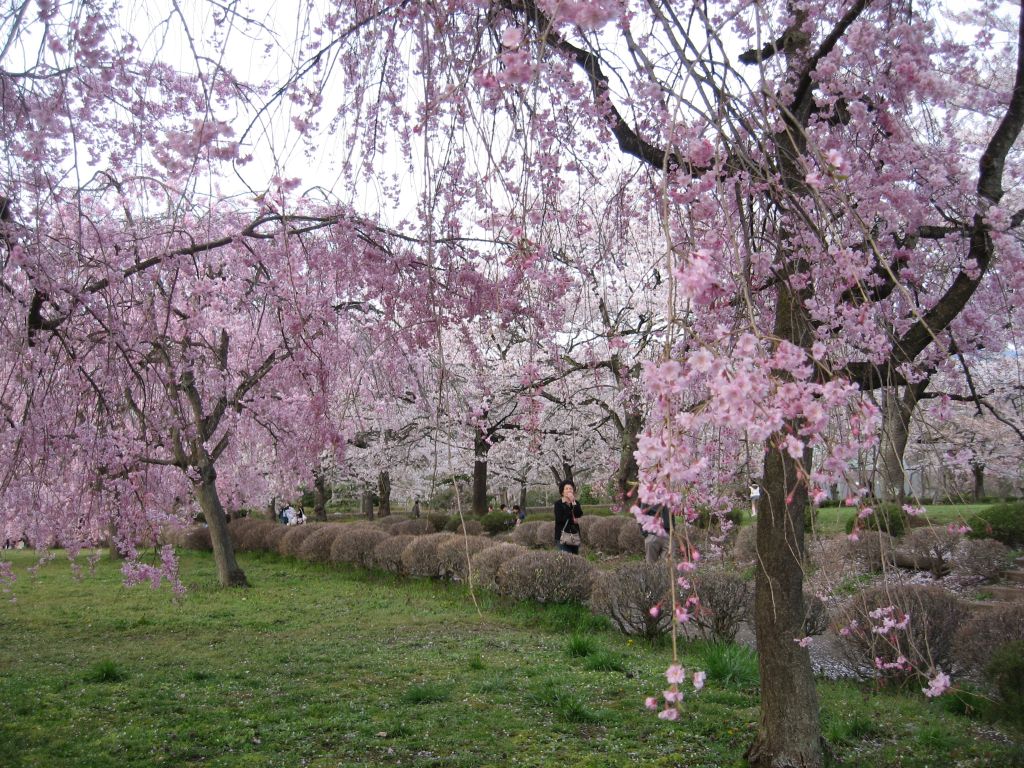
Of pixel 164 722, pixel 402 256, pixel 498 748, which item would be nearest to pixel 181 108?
pixel 402 256

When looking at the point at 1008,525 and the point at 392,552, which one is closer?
the point at 1008,525

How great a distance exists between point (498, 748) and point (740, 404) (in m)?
3.66

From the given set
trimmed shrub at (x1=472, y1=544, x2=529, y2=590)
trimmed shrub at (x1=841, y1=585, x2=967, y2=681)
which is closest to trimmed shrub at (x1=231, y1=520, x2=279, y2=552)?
trimmed shrub at (x1=472, y1=544, x2=529, y2=590)

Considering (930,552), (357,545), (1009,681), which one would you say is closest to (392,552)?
(357,545)

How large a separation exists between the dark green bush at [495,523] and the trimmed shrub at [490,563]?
30.4ft

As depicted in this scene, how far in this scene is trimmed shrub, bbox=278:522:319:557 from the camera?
15.0 m

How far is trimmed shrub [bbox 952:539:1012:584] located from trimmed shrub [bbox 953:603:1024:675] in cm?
554

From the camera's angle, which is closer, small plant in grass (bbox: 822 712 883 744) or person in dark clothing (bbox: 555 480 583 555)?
small plant in grass (bbox: 822 712 883 744)

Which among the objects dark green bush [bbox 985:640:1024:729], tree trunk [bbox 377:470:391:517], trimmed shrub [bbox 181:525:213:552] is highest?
tree trunk [bbox 377:470:391:517]

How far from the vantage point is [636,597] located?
23.2ft

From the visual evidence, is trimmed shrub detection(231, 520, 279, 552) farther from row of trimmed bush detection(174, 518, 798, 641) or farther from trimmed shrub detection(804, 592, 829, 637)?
trimmed shrub detection(804, 592, 829, 637)

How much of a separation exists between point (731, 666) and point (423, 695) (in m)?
2.26

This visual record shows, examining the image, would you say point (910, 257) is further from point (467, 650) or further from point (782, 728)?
point (467, 650)

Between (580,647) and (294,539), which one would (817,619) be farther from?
(294,539)
